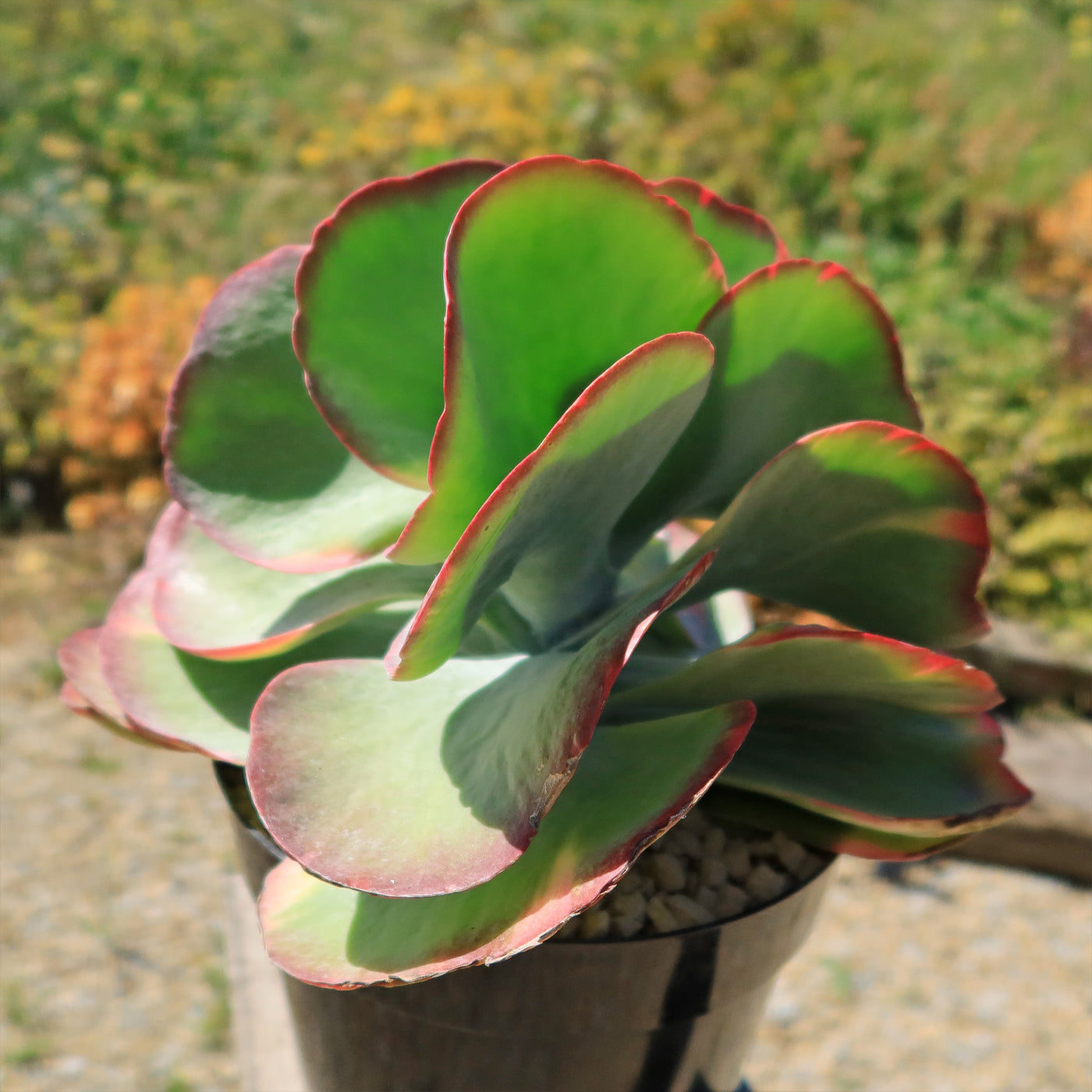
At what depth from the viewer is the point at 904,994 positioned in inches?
68.4

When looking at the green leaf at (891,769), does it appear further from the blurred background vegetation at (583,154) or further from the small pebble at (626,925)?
the blurred background vegetation at (583,154)

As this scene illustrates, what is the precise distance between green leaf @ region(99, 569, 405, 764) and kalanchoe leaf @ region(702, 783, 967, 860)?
10.9 inches

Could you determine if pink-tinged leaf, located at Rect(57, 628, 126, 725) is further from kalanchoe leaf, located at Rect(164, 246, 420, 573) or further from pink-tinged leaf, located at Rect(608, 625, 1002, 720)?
pink-tinged leaf, located at Rect(608, 625, 1002, 720)

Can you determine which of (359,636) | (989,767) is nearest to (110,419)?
(359,636)

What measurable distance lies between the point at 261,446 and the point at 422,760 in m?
0.25

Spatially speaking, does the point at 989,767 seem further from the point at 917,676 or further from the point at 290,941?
A: the point at 290,941

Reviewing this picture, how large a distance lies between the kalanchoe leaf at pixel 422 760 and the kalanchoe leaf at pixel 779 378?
11 centimetres

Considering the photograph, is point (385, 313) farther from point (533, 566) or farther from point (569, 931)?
point (569, 931)

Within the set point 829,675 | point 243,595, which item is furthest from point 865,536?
point 243,595

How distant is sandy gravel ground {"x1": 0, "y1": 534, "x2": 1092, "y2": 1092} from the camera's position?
1524 millimetres

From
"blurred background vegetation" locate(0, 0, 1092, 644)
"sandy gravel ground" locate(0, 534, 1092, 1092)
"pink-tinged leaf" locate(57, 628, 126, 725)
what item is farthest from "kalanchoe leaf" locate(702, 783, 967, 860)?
"blurred background vegetation" locate(0, 0, 1092, 644)

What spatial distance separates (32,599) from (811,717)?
2198mm

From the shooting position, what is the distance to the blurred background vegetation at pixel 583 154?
97.0 inches

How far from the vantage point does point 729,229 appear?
69cm
